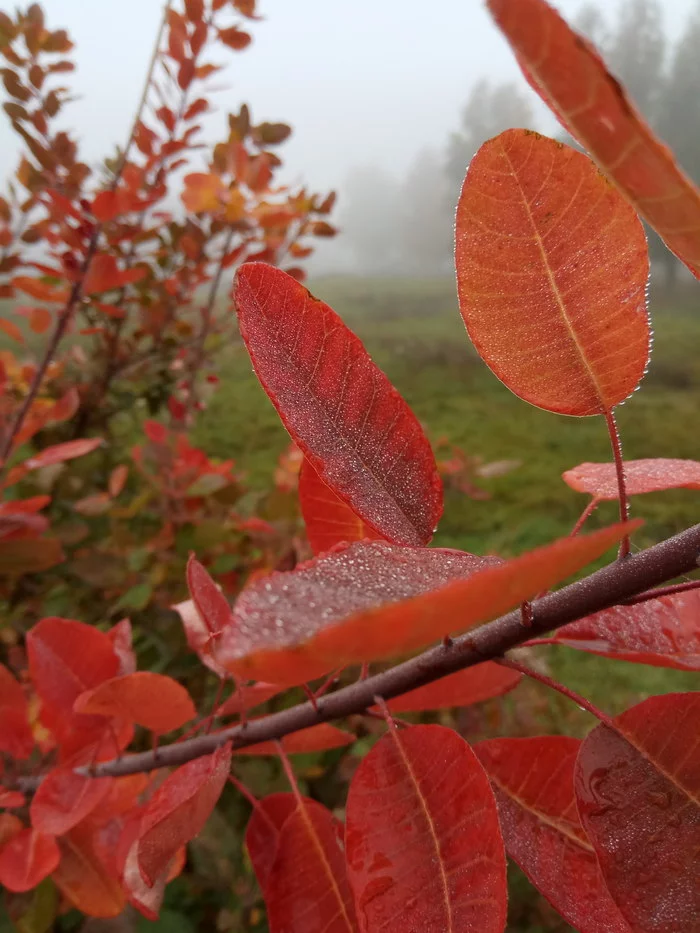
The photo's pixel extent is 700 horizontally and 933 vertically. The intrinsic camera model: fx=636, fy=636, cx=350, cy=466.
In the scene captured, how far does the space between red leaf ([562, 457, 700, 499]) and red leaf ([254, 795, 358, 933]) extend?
295 mm

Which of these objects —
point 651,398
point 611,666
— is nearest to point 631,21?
point 651,398

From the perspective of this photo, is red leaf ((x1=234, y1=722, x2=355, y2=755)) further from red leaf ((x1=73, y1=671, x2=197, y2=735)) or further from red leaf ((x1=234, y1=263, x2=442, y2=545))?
red leaf ((x1=234, y1=263, x2=442, y2=545))

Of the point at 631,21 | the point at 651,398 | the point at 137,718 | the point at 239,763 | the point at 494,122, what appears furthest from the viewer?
the point at 494,122

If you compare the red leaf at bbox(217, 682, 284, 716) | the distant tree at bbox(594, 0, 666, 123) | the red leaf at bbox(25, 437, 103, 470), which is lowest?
the red leaf at bbox(217, 682, 284, 716)

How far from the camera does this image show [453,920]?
0.30m

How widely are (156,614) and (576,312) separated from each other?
109cm

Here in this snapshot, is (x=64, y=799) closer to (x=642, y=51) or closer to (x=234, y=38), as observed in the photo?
(x=234, y=38)

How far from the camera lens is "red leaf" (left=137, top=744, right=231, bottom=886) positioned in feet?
1.10

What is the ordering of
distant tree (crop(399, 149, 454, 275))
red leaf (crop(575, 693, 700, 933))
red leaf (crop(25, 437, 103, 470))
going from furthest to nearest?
distant tree (crop(399, 149, 454, 275)), red leaf (crop(25, 437, 103, 470)), red leaf (crop(575, 693, 700, 933))

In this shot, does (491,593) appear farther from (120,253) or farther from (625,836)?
(120,253)

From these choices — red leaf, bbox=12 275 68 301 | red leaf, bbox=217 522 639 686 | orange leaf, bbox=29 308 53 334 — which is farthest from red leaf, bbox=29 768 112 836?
orange leaf, bbox=29 308 53 334

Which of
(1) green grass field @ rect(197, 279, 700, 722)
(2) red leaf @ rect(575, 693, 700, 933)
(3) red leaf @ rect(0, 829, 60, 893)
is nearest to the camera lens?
(2) red leaf @ rect(575, 693, 700, 933)

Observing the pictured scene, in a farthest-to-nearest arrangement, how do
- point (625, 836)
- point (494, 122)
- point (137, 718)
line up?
point (494, 122)
point (137, 718)
point (625, 836)

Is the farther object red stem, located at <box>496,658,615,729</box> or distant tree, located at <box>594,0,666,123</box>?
distant tree, located at <box>594,0,666,123</box>
